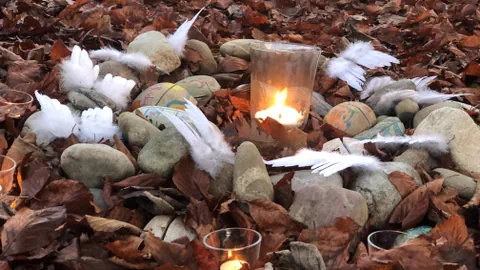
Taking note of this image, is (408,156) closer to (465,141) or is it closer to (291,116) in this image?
(465,141)

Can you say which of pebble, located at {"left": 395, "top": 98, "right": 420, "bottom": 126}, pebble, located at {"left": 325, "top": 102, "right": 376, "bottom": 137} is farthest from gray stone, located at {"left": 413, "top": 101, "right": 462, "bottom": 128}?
pebble, located at {"left": 325, "top": 102, "right": 376, "bottom": 137}

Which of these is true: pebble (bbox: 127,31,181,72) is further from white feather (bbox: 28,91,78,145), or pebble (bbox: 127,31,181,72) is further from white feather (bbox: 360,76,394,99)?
white feather (bbox: 360,76,394,99)

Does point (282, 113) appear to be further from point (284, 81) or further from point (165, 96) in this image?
point (165, 96)

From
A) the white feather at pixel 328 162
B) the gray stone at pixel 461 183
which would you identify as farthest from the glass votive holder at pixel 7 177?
the gray stone at pixel 461 183

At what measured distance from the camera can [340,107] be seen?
8.61ft

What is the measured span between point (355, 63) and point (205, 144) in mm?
1550

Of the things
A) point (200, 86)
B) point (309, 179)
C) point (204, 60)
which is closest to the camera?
point (309, 179)

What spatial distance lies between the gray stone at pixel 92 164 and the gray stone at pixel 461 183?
108cm

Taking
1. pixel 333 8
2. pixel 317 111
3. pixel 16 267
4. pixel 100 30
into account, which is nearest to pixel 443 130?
pixel 317 111

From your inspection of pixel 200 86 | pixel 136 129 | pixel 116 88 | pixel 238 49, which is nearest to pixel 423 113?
pixel 200 86

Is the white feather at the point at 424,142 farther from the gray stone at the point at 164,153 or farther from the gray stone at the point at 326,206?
the gray stone at the point at 164,153

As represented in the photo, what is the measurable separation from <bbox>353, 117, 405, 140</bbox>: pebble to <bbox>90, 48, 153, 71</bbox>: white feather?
1.11 m

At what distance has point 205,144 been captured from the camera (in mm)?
1987

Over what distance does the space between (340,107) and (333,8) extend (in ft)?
10.3
